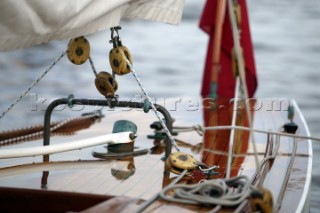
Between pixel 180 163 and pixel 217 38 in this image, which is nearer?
pixel 180 163

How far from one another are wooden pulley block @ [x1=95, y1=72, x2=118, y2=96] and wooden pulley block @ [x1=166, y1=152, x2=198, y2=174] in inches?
18.7

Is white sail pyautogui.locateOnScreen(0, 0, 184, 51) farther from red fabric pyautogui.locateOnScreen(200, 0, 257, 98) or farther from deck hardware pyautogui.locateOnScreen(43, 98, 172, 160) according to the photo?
red fabric pyautogui.locateOnScreen(200, 0, 257, 98)

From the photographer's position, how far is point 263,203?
2.95 meters

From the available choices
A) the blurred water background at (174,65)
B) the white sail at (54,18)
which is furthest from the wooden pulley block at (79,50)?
the blurred water background at (174,65)

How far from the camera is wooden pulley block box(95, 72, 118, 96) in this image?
374cm

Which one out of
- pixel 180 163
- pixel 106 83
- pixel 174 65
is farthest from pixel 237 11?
pixel 174 65

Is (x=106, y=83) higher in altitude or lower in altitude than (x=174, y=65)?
lower

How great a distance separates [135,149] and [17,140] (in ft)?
2.33

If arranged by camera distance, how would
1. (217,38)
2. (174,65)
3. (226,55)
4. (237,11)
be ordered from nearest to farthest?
(237,11) < (217,38) < (226,55) < (174,65)

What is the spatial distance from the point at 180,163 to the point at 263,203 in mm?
603

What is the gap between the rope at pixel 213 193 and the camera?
3.02m

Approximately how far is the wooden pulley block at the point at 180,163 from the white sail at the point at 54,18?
24.2 inches

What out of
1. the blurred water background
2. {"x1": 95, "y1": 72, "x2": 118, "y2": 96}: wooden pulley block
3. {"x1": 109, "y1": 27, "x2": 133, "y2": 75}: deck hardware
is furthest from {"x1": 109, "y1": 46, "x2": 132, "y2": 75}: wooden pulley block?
the blurred water background

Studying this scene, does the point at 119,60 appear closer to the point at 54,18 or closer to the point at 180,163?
the point at 180,163
